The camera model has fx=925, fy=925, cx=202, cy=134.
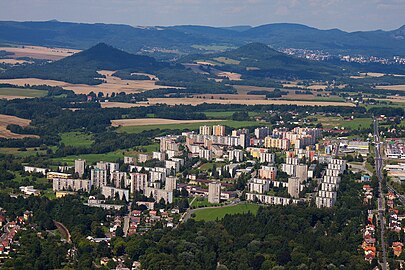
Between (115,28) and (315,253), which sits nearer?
(315,253)

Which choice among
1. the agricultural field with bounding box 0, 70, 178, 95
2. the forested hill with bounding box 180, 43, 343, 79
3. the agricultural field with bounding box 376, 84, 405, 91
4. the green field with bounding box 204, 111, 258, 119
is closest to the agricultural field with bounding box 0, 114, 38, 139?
the green field with bounding box 204, 111, 258, 119

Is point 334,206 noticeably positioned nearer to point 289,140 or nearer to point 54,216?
point 54,216

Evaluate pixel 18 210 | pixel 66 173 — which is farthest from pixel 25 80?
pixel 18 210

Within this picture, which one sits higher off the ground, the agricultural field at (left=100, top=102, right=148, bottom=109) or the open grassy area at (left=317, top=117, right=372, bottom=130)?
the open grassy area at (left=317, top=117, right=372, bottom=130)

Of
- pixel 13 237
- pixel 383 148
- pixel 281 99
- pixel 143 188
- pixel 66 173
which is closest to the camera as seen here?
pixel 13 237

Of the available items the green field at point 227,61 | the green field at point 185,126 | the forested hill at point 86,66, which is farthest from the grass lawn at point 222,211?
the green field at point 227,61

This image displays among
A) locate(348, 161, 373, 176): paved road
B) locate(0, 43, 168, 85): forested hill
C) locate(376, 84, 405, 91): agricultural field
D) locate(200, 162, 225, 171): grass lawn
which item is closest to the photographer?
locate(348, 161, 373, 176): paved road

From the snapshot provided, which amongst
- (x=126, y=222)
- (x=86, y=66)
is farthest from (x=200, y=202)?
(x=86, y=66)

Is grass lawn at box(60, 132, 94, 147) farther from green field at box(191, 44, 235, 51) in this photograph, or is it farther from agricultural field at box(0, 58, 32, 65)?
green field at box(191, 44, 235, 51)
